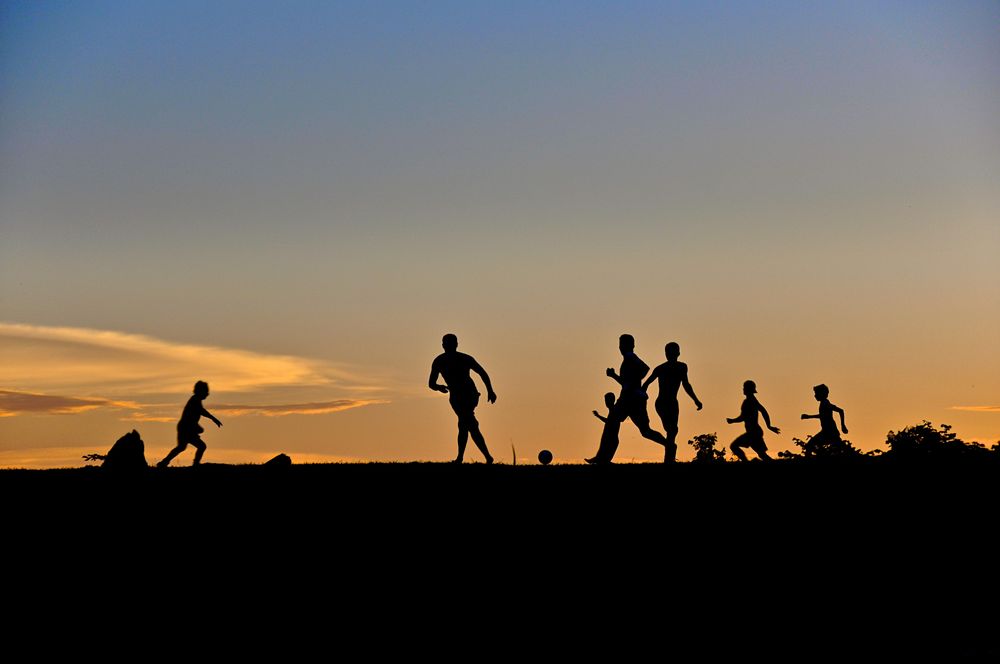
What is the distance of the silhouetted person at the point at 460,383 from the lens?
26984 millimetres

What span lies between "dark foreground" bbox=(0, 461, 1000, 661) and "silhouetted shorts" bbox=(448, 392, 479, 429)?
2.08 m

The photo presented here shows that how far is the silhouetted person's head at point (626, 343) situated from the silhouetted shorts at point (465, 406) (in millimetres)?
2836

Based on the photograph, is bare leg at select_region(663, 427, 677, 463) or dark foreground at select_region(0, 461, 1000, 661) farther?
bare leg at select_region(663, 427, 677, 463)

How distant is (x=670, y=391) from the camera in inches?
1098

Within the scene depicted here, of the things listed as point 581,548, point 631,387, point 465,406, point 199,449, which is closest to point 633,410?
point 631,387

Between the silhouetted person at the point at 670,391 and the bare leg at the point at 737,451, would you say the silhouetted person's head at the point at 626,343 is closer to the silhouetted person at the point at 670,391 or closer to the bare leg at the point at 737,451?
the silhouetted person at the point at 670,391

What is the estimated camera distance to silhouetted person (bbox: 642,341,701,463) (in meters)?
27.9

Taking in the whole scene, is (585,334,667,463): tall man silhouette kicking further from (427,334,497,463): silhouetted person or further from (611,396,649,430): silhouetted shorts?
(427,334,497,463): silhouetted person

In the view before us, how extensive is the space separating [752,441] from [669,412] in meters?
3.17

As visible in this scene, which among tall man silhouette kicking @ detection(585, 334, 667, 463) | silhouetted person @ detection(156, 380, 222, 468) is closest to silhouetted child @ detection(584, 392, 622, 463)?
tall man silhouette kicking @ detection(585, 334, 667, 463)

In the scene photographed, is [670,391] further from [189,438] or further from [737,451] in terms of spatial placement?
[189,438]

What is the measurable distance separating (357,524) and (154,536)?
282cm

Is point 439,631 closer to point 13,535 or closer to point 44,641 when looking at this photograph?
point 44,641

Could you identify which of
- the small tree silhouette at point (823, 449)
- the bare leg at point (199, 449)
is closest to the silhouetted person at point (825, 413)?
the small tree silhouette at point (823, 449)
